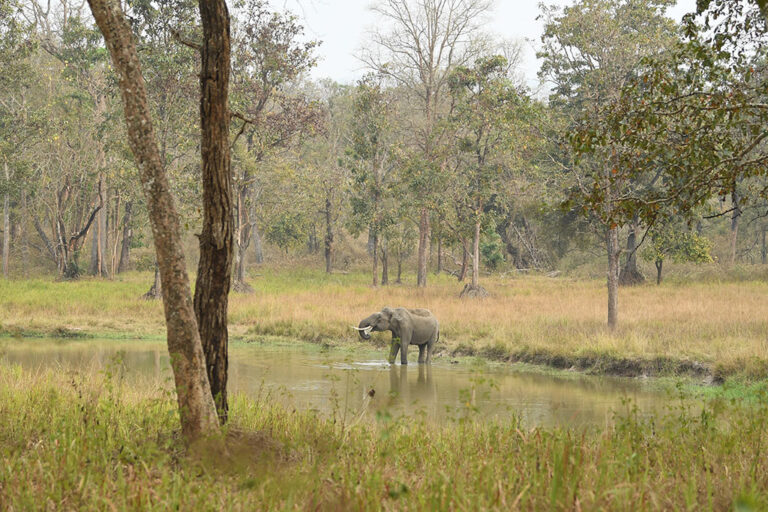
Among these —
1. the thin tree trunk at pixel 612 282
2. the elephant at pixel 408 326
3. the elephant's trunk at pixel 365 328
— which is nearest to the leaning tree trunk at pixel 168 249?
the elephant at pixel 408 326

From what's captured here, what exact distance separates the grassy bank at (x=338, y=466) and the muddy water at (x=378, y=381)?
12.6ft

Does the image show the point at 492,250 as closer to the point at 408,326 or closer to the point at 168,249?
the point at 408,326

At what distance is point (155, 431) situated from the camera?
6.41 m

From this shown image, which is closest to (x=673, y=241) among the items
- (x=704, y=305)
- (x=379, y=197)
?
(x=704, y=305)

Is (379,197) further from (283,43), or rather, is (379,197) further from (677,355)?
(677,355)

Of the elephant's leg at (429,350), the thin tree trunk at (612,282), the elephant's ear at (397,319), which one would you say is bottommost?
the elephant's leg at (429,350)

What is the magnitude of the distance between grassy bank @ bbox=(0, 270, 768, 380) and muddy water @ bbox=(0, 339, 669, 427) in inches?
52.2

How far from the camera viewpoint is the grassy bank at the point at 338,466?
404 cm

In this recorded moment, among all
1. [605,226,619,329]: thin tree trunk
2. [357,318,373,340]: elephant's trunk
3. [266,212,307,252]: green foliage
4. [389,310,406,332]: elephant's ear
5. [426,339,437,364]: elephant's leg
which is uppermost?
[266,212,307,252]: green foliage

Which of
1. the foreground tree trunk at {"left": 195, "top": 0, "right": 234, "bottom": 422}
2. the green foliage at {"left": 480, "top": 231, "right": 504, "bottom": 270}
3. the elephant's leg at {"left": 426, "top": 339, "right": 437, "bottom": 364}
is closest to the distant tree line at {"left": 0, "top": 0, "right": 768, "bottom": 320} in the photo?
the green foliage at {"left": 480, "top": 231, "right": 504, "bottom": 270}

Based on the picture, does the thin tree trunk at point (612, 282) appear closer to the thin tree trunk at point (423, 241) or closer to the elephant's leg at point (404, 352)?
the elephant's leg at point (404, 352)

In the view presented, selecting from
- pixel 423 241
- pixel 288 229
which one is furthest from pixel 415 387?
pixel 288 229

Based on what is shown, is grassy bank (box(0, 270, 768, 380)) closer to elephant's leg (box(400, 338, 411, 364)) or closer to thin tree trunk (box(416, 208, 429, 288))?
elephant's leg (box(400, 338, 411, 364))

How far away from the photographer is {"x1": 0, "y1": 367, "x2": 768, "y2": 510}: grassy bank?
4035 mm
